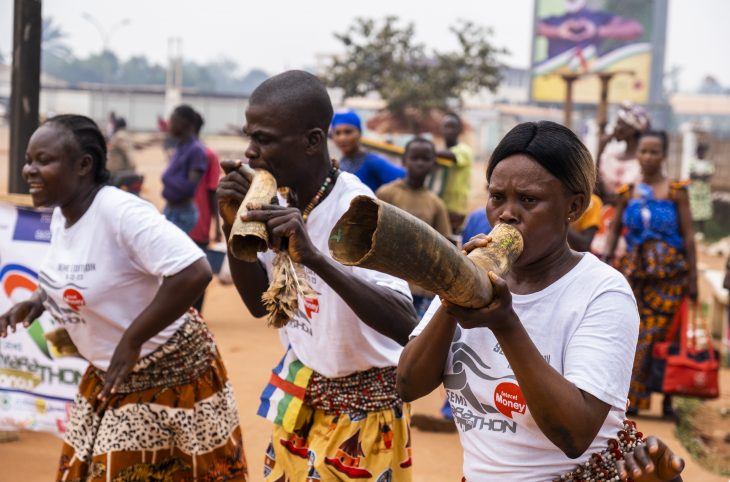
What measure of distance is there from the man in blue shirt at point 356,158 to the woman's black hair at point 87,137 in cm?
325

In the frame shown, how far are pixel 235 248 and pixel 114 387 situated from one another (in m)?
1.17

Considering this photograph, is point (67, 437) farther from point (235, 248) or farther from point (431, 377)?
point (431, 377)

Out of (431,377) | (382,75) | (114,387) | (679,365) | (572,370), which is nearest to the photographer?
(572,370)

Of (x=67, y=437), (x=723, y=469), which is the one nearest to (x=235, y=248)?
(x=67, y=437)

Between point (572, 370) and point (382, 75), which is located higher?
point (382, 75)

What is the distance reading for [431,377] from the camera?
223 centimetres

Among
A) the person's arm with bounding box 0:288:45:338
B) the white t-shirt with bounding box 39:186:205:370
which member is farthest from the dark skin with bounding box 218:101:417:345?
the person's arm with bounding box 0:288:45:338

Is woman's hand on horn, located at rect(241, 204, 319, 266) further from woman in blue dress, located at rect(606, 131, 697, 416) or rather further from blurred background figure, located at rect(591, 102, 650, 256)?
blurred background figure, located at rect(591, 102, 650, 256)

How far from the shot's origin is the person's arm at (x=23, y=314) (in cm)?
378

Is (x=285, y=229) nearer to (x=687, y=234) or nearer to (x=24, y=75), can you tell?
(x=24, y=75)

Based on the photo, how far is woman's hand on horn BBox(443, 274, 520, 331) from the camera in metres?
1.74

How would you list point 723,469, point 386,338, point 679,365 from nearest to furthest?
point 386,338 < point 723,469 < point 679,365

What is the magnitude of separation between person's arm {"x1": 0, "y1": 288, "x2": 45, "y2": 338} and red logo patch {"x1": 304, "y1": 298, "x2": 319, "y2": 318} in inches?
57.1

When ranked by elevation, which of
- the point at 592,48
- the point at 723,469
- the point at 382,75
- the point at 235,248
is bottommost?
the point at 723,469
